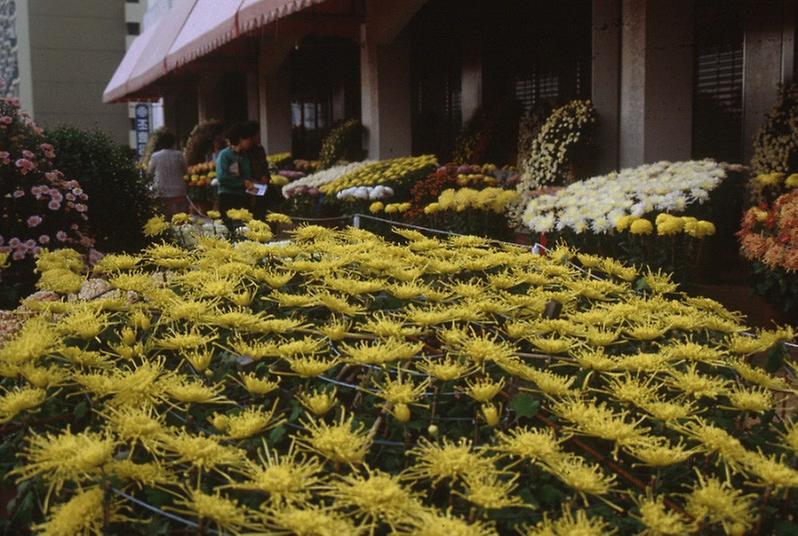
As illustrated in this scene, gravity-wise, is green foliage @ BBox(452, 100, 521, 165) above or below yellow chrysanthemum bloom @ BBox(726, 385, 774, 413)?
above

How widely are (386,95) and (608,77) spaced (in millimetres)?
4442

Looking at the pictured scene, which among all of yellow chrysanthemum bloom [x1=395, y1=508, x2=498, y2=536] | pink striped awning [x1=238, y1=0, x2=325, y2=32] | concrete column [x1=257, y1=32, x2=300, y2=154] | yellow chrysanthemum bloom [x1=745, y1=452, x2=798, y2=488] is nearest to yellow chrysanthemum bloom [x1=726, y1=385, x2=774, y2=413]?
yellow chrysanthemum bloom [x1=745, y1=452, x2=798, y2=488]

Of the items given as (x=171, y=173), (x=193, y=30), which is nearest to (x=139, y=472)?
(x=171, y=173)

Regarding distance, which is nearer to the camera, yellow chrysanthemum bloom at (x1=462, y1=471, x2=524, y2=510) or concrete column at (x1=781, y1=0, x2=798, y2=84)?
yellow chrysanthemum bloom at (x1=462, y1=471, x2=524, y2=510)

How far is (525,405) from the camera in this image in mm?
1444

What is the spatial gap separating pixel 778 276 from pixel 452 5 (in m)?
10.2

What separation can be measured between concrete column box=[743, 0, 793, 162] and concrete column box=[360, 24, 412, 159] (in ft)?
17.8

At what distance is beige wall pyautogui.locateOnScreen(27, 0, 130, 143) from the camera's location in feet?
153

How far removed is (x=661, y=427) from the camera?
1456mm

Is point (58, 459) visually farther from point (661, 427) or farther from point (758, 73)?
point (758, 73)

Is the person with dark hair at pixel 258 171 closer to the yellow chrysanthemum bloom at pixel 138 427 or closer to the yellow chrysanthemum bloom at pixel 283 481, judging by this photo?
the yellow chrysanthemum bloom at pixel 138 427

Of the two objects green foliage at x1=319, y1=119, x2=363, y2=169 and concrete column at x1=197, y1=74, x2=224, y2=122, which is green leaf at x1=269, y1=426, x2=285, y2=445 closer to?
green foliage at x1=319, y1=119, x2=363, y2=169

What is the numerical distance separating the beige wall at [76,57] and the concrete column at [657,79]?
1645 inches

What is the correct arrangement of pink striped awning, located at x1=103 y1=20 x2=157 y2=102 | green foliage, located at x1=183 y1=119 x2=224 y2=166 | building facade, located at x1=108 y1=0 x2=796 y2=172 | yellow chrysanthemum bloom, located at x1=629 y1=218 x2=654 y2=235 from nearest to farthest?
1. yellow chrysanthemum bloom, located at x1=629 y1=218 x2=654 y2=235
2. building facade, located at x1=108 y1=0 x2=796 y2=172
3. green foliage, located at x1=183 y1=119 x2=224 y2=166
4. pink striped awning, located at x1=103 y1=20 x2=157 y2=102
